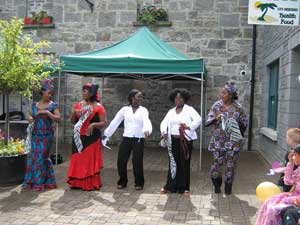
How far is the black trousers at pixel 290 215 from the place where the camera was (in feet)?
11.9

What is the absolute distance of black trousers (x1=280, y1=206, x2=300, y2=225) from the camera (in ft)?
11.9

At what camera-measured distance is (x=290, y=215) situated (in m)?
3.66

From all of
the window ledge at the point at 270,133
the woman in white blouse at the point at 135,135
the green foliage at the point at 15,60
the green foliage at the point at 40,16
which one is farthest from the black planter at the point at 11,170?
the green foliage at the point at 40,16

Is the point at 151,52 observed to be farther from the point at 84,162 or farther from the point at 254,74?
the point at 254,74

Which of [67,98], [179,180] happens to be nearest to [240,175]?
[179,180]

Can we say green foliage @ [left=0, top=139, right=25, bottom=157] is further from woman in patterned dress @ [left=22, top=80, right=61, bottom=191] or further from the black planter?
woman in patterned dress @ [left=22, top=80, right=61, bottom=191]

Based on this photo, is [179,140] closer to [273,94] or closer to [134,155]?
[134,155]

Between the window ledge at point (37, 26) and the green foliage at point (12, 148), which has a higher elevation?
the window ledge at point (37, 26)

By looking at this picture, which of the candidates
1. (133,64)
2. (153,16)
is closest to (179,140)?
(133,64)

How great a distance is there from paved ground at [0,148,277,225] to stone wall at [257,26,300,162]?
Result: 125cm

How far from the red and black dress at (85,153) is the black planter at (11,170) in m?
0.93

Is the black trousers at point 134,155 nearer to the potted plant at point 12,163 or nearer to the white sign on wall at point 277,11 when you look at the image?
the potted plant at point 12,163

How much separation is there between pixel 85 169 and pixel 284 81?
4172 millimetres

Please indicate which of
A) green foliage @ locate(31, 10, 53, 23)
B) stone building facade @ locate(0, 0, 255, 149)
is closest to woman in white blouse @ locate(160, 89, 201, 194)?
stone building facade @ locate(0, 0, 255, 149)
